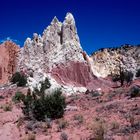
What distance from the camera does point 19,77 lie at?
4506 cm

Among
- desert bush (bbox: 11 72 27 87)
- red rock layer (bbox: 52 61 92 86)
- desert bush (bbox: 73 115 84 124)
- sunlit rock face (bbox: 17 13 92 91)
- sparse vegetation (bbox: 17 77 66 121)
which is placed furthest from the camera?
sunlit rock face (bbox: 17 13 92 91)

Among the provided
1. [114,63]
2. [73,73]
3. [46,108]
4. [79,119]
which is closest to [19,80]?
[73,73]

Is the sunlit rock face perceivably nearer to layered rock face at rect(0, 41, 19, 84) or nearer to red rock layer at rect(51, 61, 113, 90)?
red rock layer at rect(51, 61, 113, 90)

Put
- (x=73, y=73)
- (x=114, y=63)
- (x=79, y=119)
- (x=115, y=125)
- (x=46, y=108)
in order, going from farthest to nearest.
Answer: (x=114, y=63) → (x=73, y=73) → (x=46, y=108) → (x=79, y=119) → (x=115, y=125)

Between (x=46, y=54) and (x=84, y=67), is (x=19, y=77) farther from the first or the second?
(x=84, y=67)

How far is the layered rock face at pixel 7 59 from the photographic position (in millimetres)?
62050

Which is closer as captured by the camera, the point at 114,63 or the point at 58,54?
the point at 58,54

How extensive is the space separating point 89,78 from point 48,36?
876 cm

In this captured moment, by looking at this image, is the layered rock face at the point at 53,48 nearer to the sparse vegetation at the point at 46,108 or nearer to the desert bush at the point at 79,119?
the sparse vegetation at the point at 46,108

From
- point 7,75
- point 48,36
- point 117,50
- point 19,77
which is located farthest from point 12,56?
point 117,50

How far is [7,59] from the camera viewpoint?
65.3 m

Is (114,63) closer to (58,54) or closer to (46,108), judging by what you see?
(58,54)

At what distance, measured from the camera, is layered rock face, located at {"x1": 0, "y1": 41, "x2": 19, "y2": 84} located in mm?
62050

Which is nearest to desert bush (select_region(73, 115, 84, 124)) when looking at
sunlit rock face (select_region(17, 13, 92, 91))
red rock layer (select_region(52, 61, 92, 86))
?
sunlit rock face (select_region(17, 13, 92, 91))
